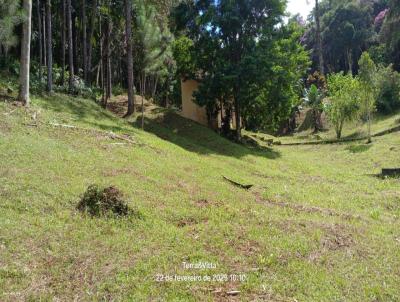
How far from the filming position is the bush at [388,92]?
2989cm

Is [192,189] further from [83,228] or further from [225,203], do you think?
[83,228]

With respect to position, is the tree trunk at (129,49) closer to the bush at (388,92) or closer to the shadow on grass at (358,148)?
the shadow on grass at (358,148)

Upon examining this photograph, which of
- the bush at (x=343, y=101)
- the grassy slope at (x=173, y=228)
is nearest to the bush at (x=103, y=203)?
the grassy slope at (x=173, y=228)

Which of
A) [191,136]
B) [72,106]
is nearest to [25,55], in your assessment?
[72,106]

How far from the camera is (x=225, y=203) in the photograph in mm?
8422

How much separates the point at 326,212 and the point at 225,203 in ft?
7.21

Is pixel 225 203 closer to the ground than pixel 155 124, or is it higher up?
closer to the ground

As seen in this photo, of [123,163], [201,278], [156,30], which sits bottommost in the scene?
[201,278]

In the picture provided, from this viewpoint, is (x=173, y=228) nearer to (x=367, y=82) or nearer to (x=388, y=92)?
(x=367, y=82)

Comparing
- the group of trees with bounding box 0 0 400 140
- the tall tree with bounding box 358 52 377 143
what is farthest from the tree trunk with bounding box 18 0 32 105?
the tall tree with bounding box 358 52 377 143

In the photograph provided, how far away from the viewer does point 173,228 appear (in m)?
6.62

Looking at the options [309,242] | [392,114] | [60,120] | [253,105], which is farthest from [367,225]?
[392,114]

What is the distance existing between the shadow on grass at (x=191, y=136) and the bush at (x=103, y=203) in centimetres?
834

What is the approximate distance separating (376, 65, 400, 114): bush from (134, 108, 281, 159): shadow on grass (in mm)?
15001
